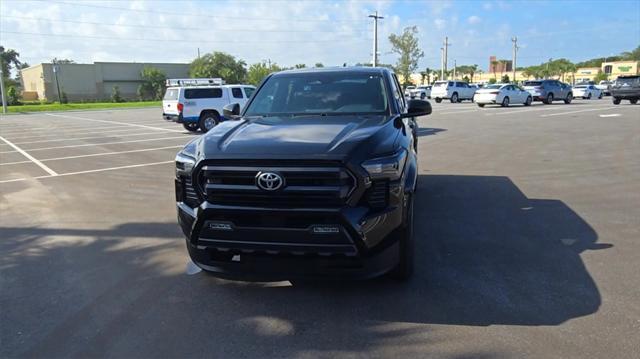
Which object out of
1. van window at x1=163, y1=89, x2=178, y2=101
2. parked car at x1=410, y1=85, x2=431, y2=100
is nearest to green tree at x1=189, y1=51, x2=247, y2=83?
parked car at x1=410, y1=85, x2=431, y2=100

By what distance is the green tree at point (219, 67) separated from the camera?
278ft

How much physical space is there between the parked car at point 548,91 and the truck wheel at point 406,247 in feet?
115

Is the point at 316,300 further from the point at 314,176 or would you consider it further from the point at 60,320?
the point at 60,320

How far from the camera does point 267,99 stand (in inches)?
216

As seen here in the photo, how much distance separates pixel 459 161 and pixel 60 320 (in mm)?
8942

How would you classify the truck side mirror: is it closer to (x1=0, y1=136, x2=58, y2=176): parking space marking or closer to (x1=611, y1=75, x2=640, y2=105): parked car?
(x1=0, y1=136, x2=58, y2=176): parking space marking

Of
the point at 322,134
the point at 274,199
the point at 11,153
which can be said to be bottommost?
the point at 11,153

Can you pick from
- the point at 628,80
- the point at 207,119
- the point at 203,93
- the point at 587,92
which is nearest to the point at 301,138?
the point at 207,119

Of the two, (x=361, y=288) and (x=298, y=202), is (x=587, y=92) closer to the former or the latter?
(x=361, y=288)

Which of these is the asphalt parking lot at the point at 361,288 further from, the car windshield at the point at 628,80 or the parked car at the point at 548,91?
the parked car at the point at 548,91

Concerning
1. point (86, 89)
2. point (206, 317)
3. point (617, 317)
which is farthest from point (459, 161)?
point (86, 89)

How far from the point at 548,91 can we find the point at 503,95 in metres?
5.49

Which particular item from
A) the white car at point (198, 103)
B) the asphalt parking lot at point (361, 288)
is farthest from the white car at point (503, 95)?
the asphalt parking lot at point (361, 288)

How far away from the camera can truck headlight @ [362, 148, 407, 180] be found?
3.58 meters
